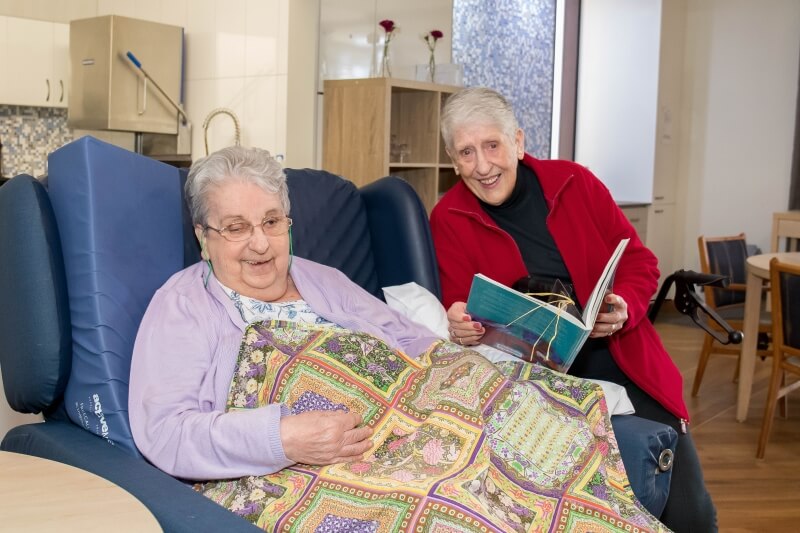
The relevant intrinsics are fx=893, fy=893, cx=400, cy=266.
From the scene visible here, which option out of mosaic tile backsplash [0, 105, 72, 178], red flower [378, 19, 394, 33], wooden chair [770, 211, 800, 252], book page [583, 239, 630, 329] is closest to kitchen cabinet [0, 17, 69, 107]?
mosaic tile backsplash [0, 105, 72, 178]

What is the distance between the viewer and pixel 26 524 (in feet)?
3.84

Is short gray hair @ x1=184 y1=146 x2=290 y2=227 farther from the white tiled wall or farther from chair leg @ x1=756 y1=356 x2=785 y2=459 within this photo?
the white tiled wall

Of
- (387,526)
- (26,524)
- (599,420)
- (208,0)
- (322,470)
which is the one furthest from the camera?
(208,0)

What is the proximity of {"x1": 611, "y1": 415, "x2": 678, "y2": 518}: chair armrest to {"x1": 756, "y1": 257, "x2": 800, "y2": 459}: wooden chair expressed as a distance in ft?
6.23

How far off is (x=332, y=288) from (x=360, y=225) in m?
0.39

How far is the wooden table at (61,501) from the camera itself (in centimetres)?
118

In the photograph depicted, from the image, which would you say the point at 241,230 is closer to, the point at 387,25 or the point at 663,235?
the point at 387,25

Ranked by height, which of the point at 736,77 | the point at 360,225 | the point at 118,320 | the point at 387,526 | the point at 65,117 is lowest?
the point at 387,526

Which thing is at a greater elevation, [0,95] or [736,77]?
[736,77]

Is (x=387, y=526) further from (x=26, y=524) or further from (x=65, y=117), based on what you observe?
(x=65, y=117)

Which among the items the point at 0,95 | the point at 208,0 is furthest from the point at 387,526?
the point at 0,95

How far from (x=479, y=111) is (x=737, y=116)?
5.50 m

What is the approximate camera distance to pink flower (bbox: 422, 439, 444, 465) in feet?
5.16

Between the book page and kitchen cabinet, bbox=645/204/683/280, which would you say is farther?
kitchen cabinet, bbox=645/204/683/280
